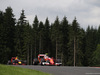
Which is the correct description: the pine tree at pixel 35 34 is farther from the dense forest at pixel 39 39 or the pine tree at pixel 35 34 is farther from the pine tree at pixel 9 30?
the pine tree at pixel 9 30

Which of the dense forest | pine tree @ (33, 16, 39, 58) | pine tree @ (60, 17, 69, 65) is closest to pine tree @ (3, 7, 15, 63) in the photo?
the dense forest

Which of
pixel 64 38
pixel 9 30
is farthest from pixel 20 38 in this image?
pixel 64 38

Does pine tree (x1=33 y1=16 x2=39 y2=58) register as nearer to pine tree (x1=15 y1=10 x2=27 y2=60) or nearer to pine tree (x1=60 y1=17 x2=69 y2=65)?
pine tree (x1=15 y1=10 x2=27 y2=60)

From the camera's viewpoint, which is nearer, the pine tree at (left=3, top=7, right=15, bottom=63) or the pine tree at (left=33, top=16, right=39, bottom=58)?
the pine tree at (left=3, top=7, right=15, bottom=63)

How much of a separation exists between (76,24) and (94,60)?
19.3m

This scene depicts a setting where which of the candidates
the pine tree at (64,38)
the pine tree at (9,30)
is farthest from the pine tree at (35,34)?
the pine tree at (64,38)

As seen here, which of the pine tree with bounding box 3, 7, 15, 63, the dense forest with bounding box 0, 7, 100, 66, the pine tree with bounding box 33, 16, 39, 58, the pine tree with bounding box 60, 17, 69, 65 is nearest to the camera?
the dense forest with bounding box 0, 7, 100, 66

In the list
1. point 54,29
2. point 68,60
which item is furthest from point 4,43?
point 68,60

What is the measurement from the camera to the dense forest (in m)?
79.5

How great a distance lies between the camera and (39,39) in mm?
91438

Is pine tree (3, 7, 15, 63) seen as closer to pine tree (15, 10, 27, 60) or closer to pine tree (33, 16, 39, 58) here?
pine tree (15, 10, 27, 60)

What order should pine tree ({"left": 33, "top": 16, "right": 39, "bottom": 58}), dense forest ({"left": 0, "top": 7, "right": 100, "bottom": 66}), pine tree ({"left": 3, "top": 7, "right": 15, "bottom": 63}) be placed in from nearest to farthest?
dense forest ({"left": 0, "top": 7, "right": 100, "bottom": 66}) → pine tree ({"left": 3, "top": 7, "right": 15, "bottom": 63}) → pine tree ({"left": 33, "top": 16, "right": 39, "bottom": 58})

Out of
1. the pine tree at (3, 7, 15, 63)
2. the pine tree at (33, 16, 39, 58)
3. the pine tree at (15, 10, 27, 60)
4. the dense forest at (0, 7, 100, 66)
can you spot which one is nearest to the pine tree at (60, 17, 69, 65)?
the dense forest at (0, 7, 100, 66)

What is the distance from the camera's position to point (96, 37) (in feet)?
402
